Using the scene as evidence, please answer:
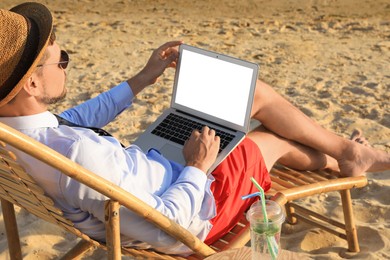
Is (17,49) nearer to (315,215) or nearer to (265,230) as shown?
(265,230)

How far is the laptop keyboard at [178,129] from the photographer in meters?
3.17

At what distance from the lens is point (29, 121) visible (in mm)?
2523

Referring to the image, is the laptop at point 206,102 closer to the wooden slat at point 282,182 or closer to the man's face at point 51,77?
the wooden slat at point 282,182

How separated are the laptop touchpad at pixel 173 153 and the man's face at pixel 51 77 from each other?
2.09 ft

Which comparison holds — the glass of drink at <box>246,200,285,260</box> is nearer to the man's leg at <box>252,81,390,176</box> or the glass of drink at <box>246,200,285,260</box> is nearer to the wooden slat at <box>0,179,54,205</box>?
the wooden slat at <box>0,179,54,205</box>

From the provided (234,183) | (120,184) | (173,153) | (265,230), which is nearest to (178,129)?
(173,153)

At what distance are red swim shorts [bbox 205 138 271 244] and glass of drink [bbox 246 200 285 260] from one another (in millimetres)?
676

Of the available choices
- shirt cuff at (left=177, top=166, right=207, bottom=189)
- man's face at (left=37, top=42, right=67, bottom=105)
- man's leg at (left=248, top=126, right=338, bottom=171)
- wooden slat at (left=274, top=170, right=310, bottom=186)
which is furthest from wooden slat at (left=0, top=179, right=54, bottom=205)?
wooden slat at (left=274, top=170, right=310, bottom=186)

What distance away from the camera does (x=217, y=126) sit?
3207 mm

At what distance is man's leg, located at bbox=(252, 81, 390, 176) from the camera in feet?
11.0

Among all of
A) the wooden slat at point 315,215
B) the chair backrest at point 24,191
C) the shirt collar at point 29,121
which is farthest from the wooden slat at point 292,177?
the shirt collar at point 29,121

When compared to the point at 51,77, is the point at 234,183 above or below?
below

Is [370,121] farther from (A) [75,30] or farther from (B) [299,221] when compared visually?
(A) [75,30]

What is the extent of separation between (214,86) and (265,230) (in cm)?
125
